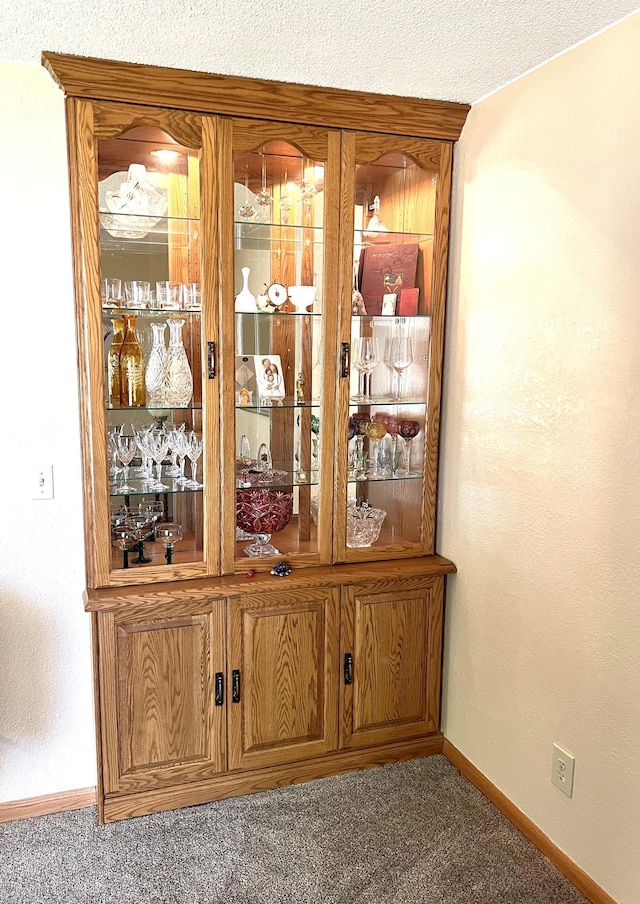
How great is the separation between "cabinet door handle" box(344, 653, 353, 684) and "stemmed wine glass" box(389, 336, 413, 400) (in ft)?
3.17

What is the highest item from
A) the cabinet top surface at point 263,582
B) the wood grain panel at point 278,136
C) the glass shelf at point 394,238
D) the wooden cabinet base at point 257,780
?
the wood grain panel at point 278,136

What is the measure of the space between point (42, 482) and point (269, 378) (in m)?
0.82

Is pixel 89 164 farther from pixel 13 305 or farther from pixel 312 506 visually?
pixel 312 506

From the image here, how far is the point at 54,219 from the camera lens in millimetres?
2230

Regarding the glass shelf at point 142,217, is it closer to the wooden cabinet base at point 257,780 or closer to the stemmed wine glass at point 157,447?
the stemmed wine glass at point 157,447

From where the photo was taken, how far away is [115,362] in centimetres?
232

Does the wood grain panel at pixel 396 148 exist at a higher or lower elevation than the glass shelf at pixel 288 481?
higher

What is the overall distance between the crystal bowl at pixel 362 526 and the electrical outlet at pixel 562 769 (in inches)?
36.8

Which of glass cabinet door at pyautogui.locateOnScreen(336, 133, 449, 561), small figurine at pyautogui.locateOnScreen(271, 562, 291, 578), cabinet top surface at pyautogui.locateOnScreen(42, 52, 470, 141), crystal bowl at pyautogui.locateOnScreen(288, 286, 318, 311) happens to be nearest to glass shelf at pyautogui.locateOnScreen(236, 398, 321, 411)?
glass cabinet door at pyautogui.locateOnScreen(336, 133, 449, 561)

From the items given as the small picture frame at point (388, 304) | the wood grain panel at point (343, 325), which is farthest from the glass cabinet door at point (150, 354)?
the small picture frame at point (388, 304)

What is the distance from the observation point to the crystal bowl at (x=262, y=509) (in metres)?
2.55

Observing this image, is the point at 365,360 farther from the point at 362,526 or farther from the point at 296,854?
the point at 296,854

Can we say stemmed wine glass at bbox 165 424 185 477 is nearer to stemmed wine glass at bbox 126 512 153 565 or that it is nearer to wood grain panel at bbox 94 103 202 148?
stemmed wine glass at bbox 126 512 153 565

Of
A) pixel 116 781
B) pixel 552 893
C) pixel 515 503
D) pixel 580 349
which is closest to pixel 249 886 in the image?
pixel 116 781
